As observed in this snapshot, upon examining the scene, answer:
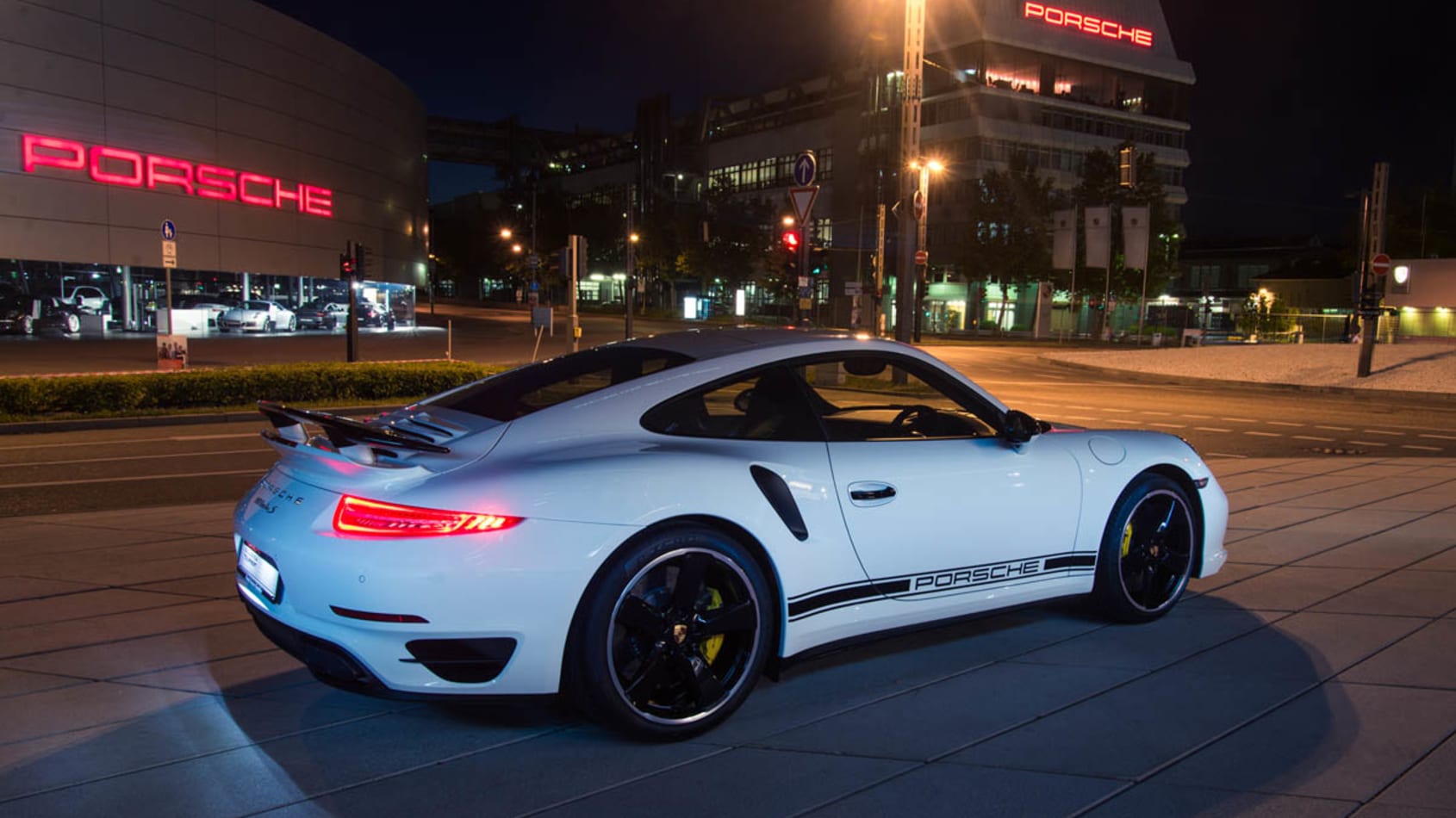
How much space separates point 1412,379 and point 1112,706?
24663 millimetres

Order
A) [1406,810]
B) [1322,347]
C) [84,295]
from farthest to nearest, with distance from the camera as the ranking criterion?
[84,295] → [1322,347] → [1406,810]

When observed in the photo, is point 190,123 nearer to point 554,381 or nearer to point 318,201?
point 318,201

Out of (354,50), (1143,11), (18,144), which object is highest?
(1143,11)

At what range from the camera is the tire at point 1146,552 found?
15.2ft

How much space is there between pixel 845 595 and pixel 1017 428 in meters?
1.10

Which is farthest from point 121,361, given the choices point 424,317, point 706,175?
point 706,175

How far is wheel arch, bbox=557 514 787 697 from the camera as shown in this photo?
10.5 ft

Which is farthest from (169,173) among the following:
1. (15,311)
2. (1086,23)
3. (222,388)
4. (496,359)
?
(1086,23)

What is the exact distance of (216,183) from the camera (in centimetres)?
3834

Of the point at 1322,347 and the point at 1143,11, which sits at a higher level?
the point at 1143,11

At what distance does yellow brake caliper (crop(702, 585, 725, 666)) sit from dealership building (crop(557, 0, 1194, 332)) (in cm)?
6046

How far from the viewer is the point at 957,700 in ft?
12.5

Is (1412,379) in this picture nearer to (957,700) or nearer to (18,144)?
(957,700)

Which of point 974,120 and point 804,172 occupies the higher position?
point 974,120
